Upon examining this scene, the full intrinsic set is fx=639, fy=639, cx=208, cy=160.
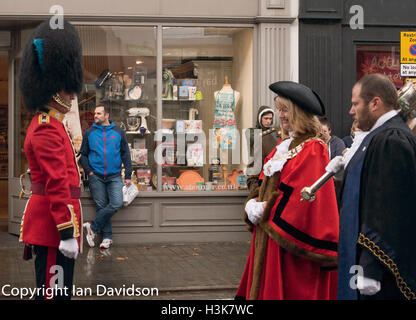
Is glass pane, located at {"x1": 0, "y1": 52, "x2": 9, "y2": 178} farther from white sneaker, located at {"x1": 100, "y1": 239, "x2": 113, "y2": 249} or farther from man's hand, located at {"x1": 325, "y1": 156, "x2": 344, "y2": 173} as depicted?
man's hand, located at {"x1": 325, "y1": 156, "x2": 344, "y2": 173}

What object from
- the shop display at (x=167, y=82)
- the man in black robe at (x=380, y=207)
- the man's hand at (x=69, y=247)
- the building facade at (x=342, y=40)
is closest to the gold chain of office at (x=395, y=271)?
the man in black robe at (x=380, y=207)

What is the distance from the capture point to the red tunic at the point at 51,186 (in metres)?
4.21

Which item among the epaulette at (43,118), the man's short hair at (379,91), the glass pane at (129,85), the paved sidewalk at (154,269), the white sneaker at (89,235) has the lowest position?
the paved sidewalk at (154,269)

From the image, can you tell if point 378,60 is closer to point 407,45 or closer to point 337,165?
point 407,45

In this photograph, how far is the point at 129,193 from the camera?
31.8ft

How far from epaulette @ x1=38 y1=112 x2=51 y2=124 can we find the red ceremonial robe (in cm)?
166

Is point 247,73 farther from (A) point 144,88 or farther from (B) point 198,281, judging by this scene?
(B) point 198,281

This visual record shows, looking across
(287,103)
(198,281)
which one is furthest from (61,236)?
(198,281)

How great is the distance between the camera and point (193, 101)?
10500 mm

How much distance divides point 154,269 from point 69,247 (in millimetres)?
3941

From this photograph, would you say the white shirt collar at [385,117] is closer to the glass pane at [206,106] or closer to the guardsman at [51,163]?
the guardsman at [51,163]

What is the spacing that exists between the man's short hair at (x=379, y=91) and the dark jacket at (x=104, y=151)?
6.20 meters

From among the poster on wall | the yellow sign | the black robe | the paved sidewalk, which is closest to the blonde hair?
the black robe

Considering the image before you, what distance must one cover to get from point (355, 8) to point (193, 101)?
2990 millimetres
